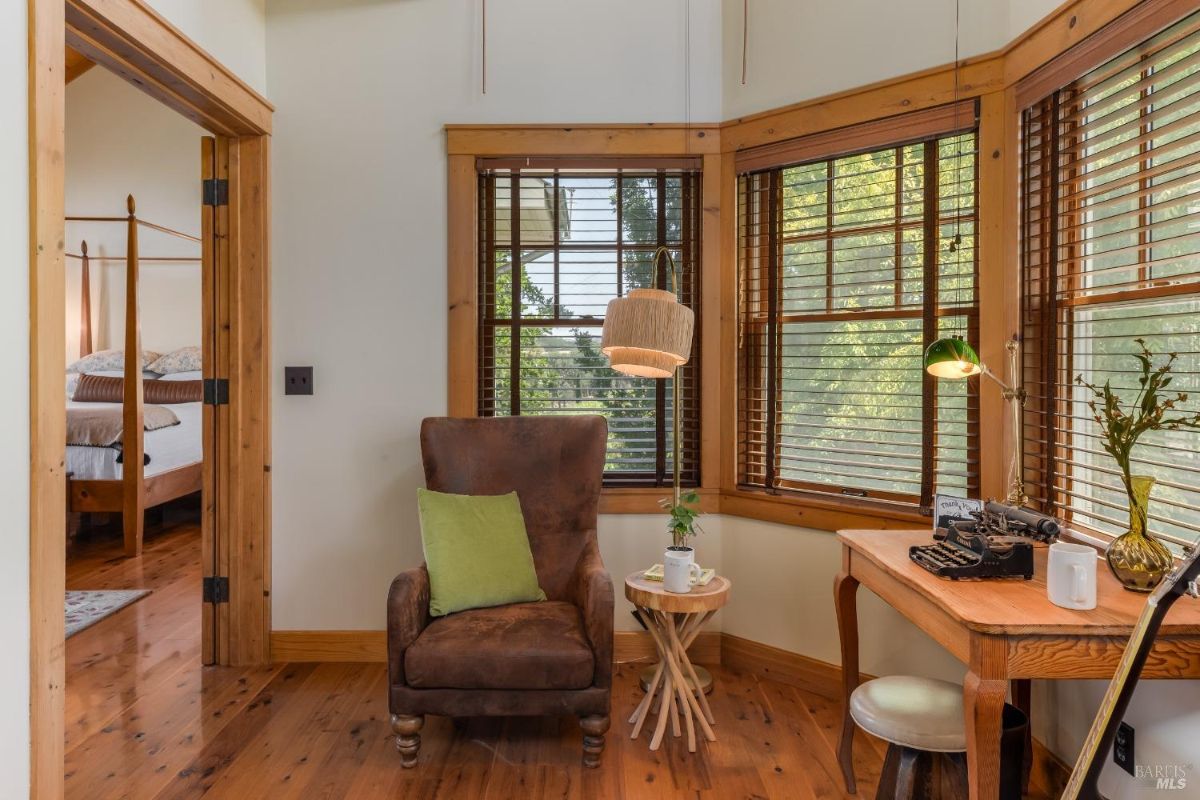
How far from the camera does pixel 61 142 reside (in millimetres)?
1856

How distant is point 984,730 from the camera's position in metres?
1.50

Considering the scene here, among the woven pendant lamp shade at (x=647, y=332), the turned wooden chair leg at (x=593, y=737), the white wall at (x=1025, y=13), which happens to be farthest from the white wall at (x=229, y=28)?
the white wall at (x=1025, y=13)

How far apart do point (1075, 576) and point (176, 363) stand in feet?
22.0

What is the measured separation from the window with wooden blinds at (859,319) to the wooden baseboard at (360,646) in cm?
76

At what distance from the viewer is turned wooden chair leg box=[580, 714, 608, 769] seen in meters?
2.27

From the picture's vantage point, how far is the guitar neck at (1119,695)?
125 cm

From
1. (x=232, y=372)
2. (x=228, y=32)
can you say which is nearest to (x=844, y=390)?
(x=232, y=372)

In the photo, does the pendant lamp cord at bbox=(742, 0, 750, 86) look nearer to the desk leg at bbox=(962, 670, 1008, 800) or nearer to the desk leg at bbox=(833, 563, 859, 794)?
the desk leg at bbox=(833, 563, 859, 794)

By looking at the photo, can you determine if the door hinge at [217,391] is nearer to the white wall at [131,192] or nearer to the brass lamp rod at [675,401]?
the brass lamp rod at [675,401]

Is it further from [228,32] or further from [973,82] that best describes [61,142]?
[973,82]

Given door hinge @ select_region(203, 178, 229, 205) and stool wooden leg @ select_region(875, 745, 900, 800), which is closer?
stool wooden leg @ select_region(875, 745, 900, 800)

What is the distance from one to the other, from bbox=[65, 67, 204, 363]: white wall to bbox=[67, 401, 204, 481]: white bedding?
1054 mm

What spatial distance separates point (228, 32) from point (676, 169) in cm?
182

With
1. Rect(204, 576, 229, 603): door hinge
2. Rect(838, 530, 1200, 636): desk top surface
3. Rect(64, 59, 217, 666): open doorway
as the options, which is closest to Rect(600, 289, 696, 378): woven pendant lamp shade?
Rect(838, 530, 1200, 636): desk top surface
